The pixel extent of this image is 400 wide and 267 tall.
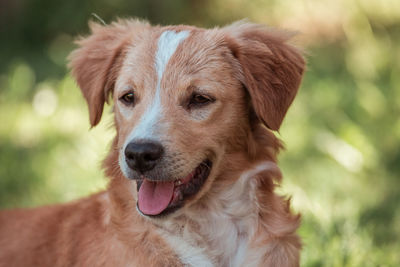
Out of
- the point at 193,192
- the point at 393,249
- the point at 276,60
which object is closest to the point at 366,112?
the point at 393,249

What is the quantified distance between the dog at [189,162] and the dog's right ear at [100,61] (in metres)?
0.02

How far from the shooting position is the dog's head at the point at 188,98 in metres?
3.33

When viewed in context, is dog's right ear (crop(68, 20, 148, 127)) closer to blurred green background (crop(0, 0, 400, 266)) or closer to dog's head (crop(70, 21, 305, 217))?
dog's head (crop(70, 21, 305, 217))

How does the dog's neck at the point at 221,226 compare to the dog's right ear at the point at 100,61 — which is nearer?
the dog's neck at the point at 221,226

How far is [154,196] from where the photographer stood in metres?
3.46

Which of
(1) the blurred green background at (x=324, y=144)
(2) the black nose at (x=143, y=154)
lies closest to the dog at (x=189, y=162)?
(2) the black nose at (x=143, y=154)

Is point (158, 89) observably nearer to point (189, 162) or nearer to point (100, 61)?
point (189, 162)

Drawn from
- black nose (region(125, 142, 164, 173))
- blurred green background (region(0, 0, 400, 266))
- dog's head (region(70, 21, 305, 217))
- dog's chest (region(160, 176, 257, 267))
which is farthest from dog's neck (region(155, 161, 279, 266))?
blurred green background (region(0, 0, 400, 266))

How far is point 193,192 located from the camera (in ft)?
11.5

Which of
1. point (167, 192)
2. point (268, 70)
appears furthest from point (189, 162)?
point (268, 70)

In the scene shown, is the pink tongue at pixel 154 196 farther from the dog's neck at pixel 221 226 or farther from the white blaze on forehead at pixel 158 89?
the white blaze on forehead at pixel 158 89

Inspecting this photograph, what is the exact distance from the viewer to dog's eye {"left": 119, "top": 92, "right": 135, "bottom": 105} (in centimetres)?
368

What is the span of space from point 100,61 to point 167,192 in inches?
45.9

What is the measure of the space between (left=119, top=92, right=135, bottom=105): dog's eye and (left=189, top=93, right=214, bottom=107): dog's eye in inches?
15.9
